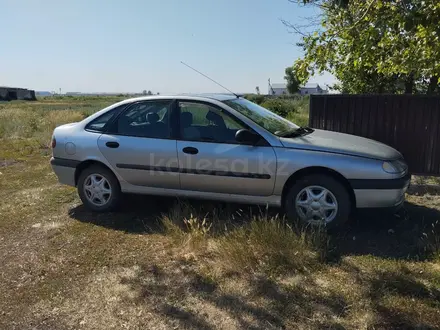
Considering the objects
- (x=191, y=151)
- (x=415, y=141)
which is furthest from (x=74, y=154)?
(x=415, y=141)

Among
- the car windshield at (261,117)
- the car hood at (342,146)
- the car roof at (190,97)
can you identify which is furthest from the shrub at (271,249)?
the car roof at (190,97)

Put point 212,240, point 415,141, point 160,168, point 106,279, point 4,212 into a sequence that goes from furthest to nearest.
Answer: point 415,141, point 4,212, point 160,168, point 212,240, point 106,279

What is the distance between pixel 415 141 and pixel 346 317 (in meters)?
4.64

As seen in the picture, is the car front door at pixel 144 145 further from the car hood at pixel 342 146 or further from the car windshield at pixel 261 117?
the car hood at pixel 342 146

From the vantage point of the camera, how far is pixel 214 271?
3.62 meters

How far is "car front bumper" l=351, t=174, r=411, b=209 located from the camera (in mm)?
4211

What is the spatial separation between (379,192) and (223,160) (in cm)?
175

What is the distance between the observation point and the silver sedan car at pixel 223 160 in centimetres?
431

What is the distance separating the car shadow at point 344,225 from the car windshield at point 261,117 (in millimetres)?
1025

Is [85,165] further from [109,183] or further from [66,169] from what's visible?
[109,183]

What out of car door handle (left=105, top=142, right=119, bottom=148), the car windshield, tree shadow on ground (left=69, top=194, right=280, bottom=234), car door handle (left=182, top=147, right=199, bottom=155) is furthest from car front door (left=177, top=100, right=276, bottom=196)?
car door handle (left=105, top=142, right=119, bottom=148)

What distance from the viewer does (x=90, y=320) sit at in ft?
9.87

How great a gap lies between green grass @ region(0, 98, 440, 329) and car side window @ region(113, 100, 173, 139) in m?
0.99

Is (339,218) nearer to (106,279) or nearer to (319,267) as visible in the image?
(319,267)
